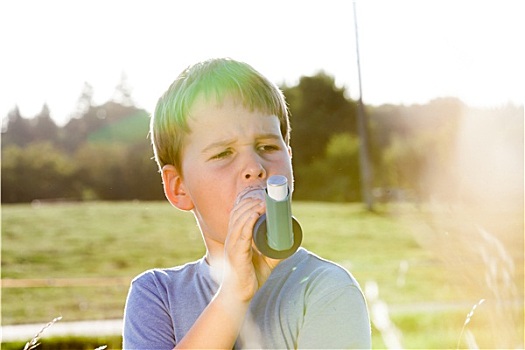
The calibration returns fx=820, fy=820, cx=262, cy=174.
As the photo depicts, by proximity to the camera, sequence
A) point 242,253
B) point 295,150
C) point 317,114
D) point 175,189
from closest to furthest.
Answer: point 242,253
point 175,189
point 317,114
point 295,150

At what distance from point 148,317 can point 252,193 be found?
1.68 feet

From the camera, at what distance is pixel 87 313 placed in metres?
13.4

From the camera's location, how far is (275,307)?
2.12 metres

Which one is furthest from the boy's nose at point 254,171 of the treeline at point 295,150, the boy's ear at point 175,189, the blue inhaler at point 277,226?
the treeline at point 295,150

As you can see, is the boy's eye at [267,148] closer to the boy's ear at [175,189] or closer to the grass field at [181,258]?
the boy's ear at [175,189]

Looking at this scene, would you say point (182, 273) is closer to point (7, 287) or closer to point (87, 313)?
point (87, 313)

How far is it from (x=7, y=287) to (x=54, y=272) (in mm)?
2976

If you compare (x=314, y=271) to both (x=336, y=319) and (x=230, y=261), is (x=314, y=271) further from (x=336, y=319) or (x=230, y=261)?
(x=230, y=261)

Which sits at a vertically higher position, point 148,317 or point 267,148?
point 267,148

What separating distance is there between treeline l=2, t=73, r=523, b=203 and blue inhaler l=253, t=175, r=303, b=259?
80.6ft

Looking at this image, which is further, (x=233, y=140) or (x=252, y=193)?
(x=233, y=140)

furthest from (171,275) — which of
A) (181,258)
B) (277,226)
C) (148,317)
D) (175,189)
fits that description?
(181,258)

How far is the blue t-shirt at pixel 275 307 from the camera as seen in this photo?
6.59 feet

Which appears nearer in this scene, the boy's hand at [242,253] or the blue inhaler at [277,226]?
the blue inhaler at [277,226]
